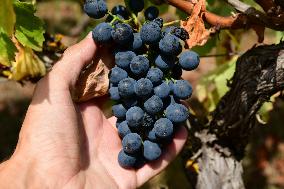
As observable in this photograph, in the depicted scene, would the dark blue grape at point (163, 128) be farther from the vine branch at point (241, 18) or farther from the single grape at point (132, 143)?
the vine branch at point (241, 18)

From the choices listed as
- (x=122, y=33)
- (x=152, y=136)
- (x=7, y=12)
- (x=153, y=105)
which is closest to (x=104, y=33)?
(x=122, y=33)

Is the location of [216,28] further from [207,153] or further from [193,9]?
[207,153]

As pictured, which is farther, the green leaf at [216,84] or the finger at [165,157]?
the green leaf at [216,84]

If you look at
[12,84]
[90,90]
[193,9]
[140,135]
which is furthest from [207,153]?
[12,84]

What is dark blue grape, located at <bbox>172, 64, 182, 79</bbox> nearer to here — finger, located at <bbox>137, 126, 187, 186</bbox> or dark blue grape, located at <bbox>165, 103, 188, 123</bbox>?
dark blue grape, located at <bbox>165, 103, 188, 123</bbox>

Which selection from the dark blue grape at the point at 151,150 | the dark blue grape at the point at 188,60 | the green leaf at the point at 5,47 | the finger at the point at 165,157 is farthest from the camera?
the finger at the point at 165,157

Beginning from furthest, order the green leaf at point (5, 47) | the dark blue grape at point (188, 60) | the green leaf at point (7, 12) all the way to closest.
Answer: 1. the dark blue grape at point (188, 60)
2. the green leaf at point (5, 47)
3. the green leaf at point (7, 12)

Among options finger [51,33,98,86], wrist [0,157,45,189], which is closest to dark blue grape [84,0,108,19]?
finger [51,33,98,86]

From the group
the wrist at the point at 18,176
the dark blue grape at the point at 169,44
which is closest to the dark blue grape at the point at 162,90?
the dark blue grape at the point at 169,44
